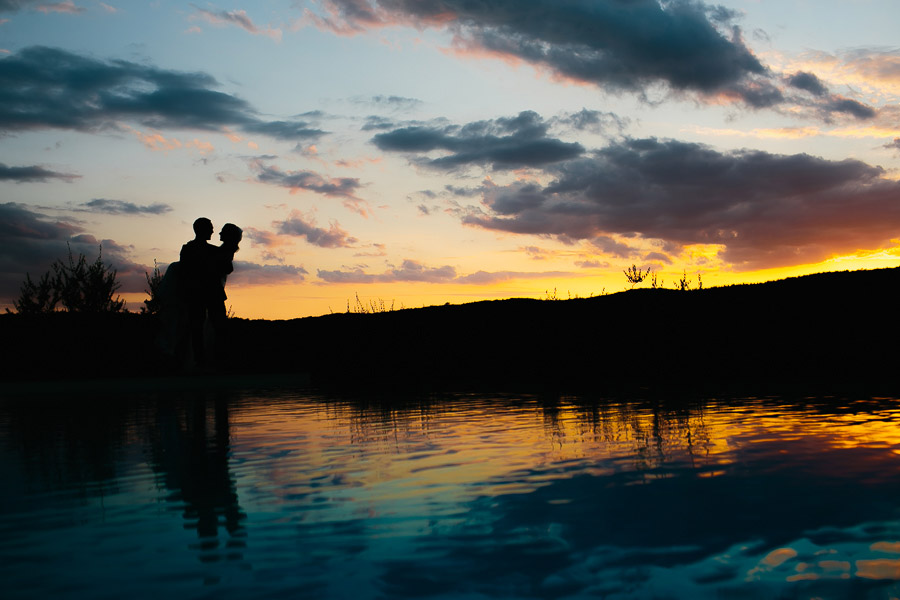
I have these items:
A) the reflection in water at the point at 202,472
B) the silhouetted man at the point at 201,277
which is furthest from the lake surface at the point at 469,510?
the silhouetted man at the point at 201,277

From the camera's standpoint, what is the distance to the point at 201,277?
12.4 metres

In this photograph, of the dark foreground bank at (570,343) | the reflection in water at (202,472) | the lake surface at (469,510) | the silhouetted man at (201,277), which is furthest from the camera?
the dark foreground bank at (570,343)

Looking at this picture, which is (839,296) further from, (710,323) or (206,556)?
(206,556)

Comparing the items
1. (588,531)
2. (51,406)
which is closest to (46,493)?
(588,531)

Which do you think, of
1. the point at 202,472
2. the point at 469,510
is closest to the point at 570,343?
the point at 202,472

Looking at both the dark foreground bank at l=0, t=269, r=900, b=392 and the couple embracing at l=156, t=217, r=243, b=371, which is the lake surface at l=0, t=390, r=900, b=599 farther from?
the couple embracing at l=156, t=217, r=243, b=371

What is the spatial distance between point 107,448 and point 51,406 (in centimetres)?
561

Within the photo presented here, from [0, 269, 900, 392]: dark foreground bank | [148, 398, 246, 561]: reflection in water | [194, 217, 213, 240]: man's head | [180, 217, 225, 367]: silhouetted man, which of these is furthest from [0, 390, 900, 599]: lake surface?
[194, 217, 213, 240]: man's head

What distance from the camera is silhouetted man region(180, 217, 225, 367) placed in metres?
12.3

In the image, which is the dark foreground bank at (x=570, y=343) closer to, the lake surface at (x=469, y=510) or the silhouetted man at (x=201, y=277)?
the silhouetted man at (x=201, y=277)

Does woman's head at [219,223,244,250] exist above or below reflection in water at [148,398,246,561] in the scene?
above

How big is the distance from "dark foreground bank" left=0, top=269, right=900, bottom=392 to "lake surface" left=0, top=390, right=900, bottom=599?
5345 millimetres

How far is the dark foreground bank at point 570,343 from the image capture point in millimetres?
13203

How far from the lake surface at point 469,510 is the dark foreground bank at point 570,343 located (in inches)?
210
